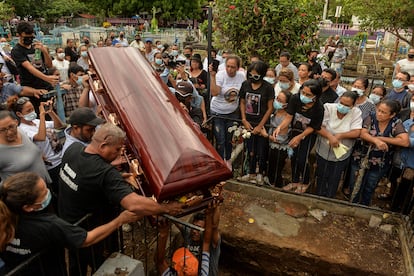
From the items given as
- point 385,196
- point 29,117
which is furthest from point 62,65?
point 385,196

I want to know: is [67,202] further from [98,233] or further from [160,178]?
[160,178]

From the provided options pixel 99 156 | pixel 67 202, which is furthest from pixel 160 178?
pixel 67 202

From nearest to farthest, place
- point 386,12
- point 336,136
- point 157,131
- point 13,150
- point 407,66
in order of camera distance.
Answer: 1. point 157,131
2. point 13,150
3. point 336,136
4. point 407,66
5. point 386,12

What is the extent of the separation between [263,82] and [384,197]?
227 centimetres

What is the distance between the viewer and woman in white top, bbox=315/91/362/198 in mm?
3434

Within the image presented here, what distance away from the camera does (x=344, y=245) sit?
127 inches

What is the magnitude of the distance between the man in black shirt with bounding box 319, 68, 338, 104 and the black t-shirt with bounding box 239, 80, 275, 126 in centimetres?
75

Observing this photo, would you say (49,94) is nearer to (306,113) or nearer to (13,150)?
(13,150)

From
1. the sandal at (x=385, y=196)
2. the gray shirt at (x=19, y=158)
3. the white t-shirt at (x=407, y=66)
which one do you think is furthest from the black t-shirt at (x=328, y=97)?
the white t-shirt at (x=407, y=66)

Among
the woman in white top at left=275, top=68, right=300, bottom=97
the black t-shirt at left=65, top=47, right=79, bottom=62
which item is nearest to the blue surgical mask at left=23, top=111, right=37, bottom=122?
the woman in white top at left=275, top=68, right=300, bottom=97

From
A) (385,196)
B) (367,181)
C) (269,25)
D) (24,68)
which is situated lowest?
(385,196)

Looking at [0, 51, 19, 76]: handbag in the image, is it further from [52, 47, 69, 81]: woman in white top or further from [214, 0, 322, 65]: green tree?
[214, 0, 322, 65]: green tree

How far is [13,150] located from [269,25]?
3.85 meters

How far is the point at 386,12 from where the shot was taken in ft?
37.7
